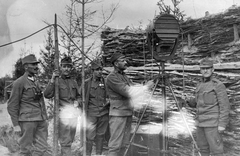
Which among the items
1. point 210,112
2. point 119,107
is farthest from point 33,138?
point 210,112

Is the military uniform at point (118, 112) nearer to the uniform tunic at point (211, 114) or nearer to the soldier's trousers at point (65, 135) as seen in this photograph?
the soldier's trousers at point (65, 135)

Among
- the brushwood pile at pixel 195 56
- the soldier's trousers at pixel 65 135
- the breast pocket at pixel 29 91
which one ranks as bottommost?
the soldier's trousers at pixel 65 135

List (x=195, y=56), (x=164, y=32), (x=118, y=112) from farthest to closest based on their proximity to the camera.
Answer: (x=195, y=56) → (x=118, y=112) → (x=164, y=32)

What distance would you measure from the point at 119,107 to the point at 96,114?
1092mm

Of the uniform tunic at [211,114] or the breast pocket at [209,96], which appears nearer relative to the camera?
the uniform tunic at [211,114]

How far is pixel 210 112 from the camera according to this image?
4.37m

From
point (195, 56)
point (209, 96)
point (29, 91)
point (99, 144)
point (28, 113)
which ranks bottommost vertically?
point (99, 144)

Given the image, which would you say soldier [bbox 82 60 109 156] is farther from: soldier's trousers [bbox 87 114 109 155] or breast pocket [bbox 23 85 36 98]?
breast pocket [bbox 23 85 36 98]

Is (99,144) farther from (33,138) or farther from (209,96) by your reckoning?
(209,96)

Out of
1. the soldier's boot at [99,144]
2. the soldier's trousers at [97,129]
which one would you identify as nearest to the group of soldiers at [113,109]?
the soldier's trousers at [97,129]

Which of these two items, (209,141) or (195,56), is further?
(195,56)

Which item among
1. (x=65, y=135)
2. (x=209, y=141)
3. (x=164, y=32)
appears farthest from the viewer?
(x=65, y=135)

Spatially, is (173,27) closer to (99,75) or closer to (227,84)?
(227,84)

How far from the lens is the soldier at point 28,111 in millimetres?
4573
